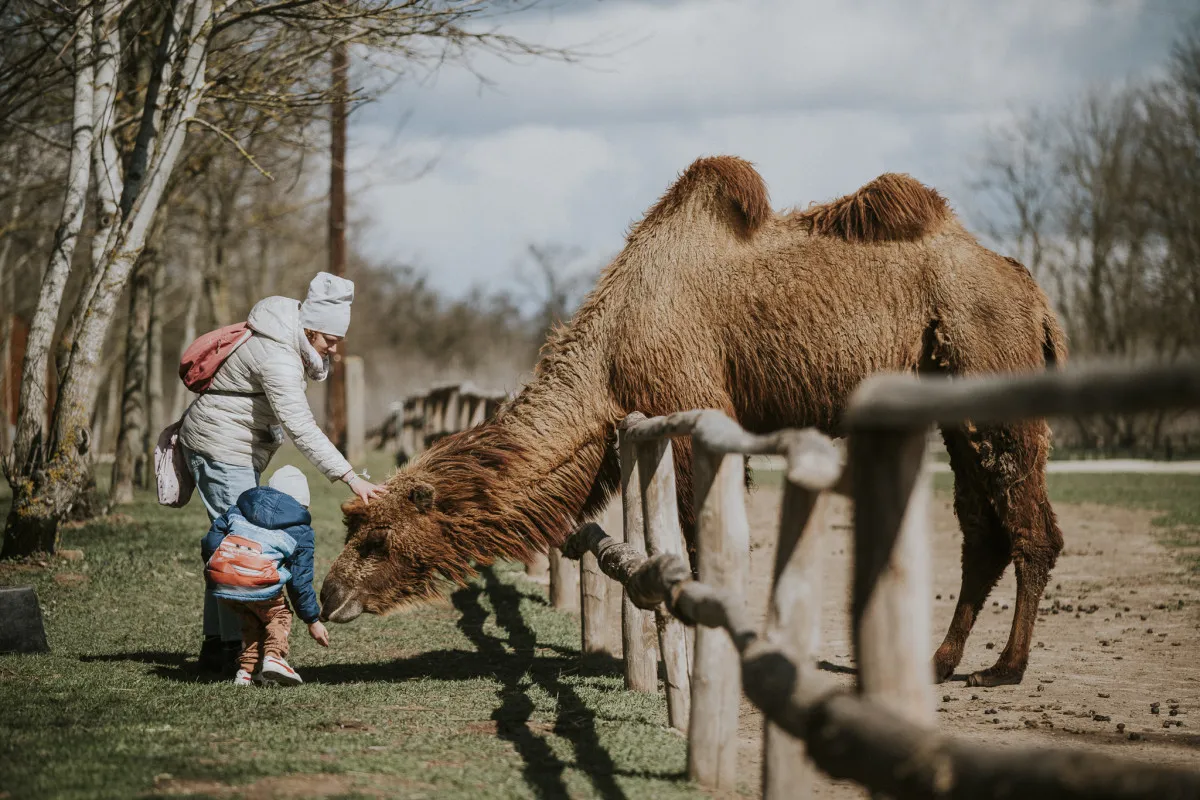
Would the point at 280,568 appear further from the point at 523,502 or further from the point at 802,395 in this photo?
the point at 802,395

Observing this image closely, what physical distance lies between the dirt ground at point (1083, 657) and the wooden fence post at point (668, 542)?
313 millimetres

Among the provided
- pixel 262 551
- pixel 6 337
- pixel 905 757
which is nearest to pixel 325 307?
pixel 262 551

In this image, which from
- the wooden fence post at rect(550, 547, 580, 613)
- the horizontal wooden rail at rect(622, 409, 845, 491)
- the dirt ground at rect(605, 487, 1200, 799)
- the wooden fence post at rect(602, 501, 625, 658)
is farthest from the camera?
the wooden fence post at rect(550, 547, 580, 613)

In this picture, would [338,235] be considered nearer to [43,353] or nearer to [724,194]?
[43,353]

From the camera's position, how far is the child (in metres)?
4.89

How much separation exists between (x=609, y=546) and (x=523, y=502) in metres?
1.00

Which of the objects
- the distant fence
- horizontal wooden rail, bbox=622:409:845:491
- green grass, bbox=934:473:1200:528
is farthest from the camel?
green grass, bbox=934:473:1200:528

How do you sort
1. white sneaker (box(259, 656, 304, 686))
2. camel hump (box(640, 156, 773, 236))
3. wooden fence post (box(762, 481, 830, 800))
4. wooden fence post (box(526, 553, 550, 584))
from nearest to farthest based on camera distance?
wooden fence post (box(762, 481, 830, 800)) → white sneaker (box(259, 656, 304, 686)) → camel hump (box(640, 156, 773, 236)) → wooden fence post (box(526, 553, 550, 584))

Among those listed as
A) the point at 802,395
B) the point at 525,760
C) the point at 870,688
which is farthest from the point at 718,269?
the point at 870,688

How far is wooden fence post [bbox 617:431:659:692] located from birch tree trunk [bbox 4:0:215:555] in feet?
16.0

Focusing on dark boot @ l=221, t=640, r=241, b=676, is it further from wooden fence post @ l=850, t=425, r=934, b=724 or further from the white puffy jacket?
wooden fence post @ l=850, t=425, r=934, b=724

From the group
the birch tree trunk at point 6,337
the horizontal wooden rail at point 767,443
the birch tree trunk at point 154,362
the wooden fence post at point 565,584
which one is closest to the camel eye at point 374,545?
the horizontal wooden rail at point 767,443

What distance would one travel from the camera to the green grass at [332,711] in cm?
349

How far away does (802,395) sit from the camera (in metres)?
5.98
